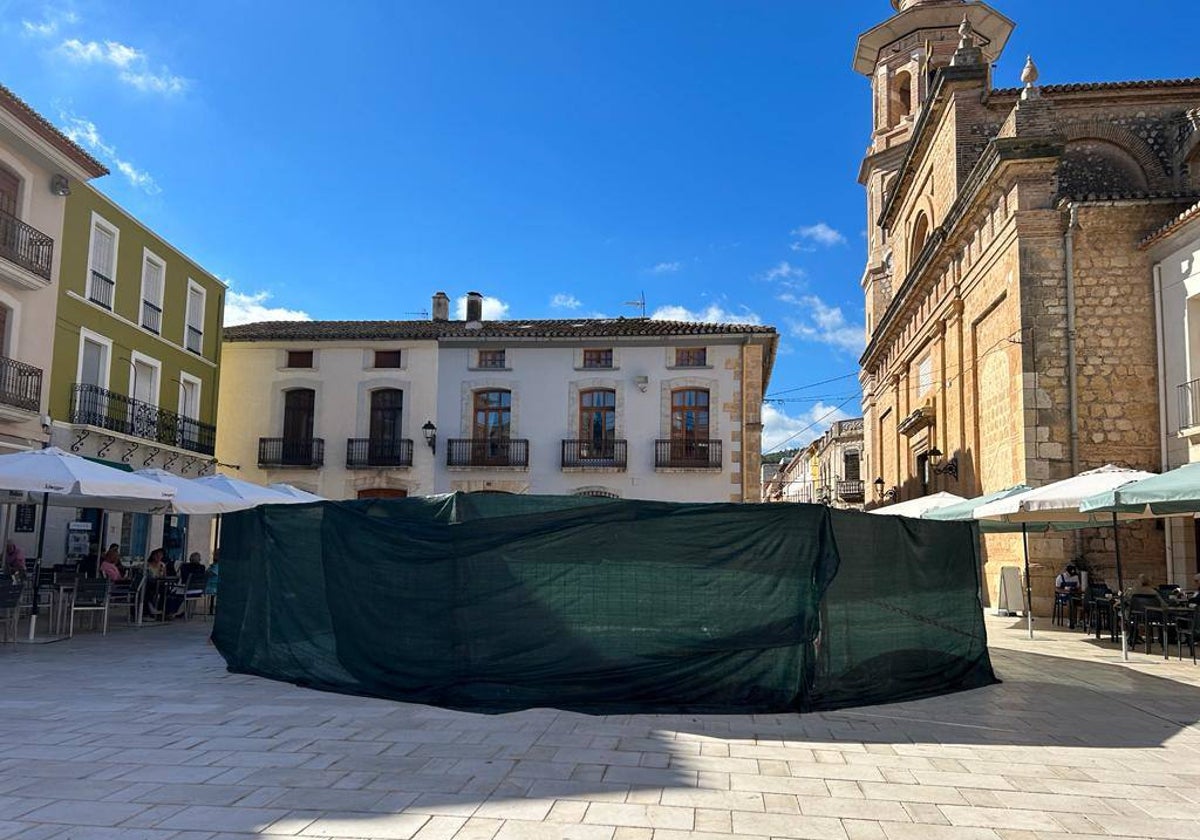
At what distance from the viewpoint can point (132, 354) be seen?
20484 millimetres

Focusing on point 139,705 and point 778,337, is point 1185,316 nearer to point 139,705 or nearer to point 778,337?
point 778,337

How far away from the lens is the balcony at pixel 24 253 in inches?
636

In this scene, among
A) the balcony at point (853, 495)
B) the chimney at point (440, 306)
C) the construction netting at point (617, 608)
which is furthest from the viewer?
the balcony at point (853, 495)

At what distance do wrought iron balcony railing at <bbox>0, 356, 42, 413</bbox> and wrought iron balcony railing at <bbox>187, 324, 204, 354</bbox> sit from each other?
20.0 feet

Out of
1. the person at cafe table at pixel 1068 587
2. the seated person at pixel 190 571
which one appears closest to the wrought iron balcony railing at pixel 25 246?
the seated person at pixel 190 571

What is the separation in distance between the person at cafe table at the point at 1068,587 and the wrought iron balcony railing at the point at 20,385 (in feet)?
61.8

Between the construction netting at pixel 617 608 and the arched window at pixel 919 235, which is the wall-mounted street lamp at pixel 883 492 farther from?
the construction netting at pixel 617 608

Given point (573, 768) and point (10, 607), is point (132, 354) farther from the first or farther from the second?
point (573, 768)

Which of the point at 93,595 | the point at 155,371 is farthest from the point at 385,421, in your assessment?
the point at 93,595

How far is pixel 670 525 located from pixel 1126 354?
11.9 metres

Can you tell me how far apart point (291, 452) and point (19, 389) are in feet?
36.9

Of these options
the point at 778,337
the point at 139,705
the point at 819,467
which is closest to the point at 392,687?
the point at 139,705

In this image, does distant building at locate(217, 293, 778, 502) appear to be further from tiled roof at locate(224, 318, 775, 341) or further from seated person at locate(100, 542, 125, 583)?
seated person at locate(100, 542, 125, 583)

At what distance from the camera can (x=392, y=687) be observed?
7.26 meters
